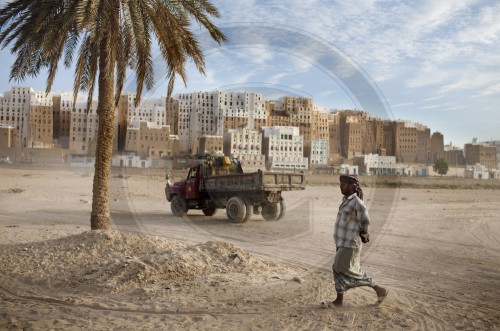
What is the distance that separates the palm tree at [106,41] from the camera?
1015 cm

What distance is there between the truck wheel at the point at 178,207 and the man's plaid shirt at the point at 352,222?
1284 cm

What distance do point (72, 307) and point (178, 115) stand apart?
10757 cm

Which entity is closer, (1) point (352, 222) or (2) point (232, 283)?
(1) point (352, 222)

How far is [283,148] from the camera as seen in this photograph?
3935 inches

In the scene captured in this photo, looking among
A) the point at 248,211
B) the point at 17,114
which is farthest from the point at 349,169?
the point at 248,211

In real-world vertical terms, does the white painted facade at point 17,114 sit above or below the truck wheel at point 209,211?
above

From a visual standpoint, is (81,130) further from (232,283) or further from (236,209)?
(232,283)

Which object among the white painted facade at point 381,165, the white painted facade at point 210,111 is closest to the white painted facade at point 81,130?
the white painted facade at point 210,111

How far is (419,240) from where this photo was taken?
525 inches

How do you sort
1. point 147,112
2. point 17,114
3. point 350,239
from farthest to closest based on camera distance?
point 17,114, point 147,112, point 350,239

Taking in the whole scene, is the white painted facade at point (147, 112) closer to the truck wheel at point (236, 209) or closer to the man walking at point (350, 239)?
the truck wheel at point (236, 209)

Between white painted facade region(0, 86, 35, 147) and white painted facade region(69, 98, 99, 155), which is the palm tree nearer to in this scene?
white painted facade region(69, 98, 99, 155)

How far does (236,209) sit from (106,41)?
7.88 meters

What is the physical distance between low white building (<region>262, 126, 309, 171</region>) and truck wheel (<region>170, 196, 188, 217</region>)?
248 ft
